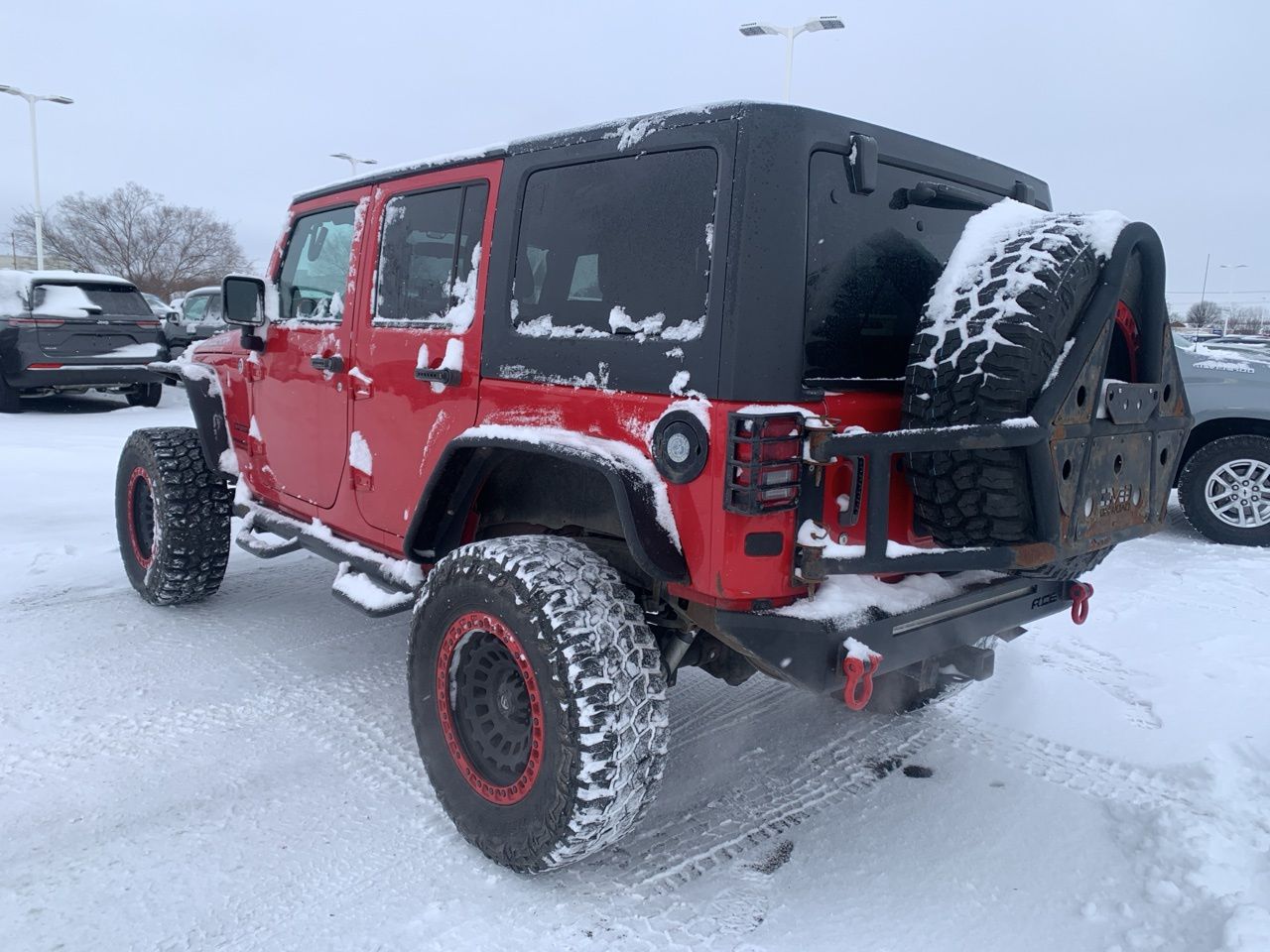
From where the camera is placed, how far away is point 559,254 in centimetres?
263

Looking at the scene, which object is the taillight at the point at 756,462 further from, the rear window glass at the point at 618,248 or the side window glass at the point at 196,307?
the side window glass at the point at 196,307

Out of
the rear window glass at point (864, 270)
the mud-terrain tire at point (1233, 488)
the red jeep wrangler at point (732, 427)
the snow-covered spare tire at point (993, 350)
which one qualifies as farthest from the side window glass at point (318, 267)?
the mud-terrain tire at point (1233, 488)

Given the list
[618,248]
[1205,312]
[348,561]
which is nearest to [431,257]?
[618,248]

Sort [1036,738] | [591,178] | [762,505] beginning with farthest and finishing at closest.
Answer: [1036,738]
[591,178]
[762,505]

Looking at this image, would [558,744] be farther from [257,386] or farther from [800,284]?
[257,386]

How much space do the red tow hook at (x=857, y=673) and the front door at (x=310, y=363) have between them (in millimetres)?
2159

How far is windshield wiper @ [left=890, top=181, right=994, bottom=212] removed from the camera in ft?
8.32

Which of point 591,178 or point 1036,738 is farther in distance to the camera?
point 1036,738

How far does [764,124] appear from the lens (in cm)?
216

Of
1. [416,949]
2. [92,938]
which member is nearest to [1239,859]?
[416,949]

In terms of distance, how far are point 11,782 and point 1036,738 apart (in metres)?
3.59

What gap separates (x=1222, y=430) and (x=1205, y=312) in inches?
2747

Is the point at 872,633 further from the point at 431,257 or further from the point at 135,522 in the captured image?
the point at 135,522

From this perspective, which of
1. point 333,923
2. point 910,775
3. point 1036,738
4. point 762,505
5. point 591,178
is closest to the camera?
point 762,505
